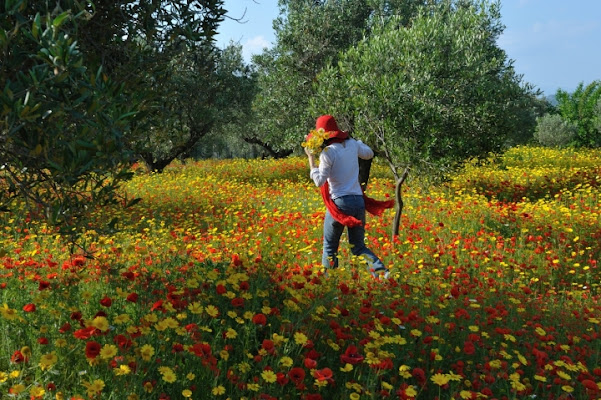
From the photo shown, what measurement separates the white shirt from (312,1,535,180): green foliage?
3172mm

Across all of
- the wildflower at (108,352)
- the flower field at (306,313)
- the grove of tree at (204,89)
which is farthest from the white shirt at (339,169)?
the wildflower at (108,352)

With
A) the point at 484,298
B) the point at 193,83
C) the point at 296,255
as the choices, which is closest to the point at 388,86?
the point at 296,255

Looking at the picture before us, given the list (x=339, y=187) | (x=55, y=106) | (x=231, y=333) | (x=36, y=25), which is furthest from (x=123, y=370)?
(x=339, y=187)

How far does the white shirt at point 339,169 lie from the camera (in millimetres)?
6195

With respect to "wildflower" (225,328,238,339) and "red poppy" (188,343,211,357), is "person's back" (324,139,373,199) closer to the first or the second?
"wildflower" (225,328,238,339)

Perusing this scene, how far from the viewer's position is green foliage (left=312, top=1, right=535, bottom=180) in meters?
9.30

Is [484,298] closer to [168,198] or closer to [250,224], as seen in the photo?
[250,224]

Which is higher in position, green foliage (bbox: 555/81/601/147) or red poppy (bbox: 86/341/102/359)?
green foliage (bbox: 555/81/601/147)

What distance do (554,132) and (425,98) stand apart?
1226 inches

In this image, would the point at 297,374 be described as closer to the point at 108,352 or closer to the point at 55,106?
the point at 108,352

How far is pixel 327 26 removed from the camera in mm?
17500

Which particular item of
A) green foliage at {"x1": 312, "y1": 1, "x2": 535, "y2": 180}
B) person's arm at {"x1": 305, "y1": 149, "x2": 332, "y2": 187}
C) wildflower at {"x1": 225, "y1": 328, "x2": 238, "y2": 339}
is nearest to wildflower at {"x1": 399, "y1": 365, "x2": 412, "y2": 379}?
wildflower at {"x1": 225, "y1": 328, "x2": 238, "y2": 339}

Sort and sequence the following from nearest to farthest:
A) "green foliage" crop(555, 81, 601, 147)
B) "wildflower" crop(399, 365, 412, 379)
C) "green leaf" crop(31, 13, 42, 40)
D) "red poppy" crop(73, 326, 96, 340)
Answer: "green leaf" crop(31, 13, 42, 40)
"red poppy" crop(73, 326, 96, 340)
"wildflower" crop(399, 365, 412, 379)
"green foliage" crop(555, 81, 601, 147)

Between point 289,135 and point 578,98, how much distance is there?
38.0 meters
